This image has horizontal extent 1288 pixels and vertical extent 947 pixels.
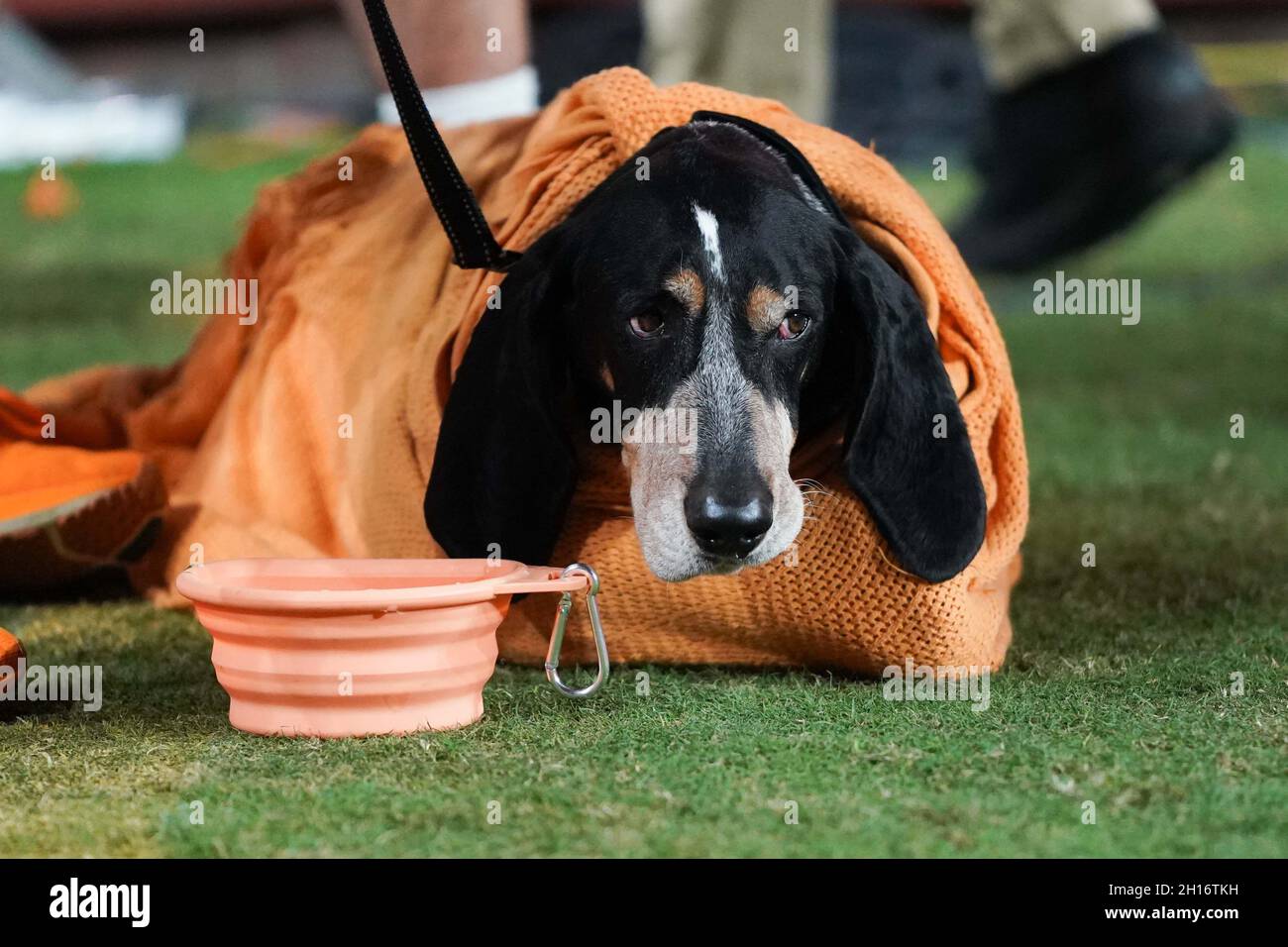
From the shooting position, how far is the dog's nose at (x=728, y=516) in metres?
2.26

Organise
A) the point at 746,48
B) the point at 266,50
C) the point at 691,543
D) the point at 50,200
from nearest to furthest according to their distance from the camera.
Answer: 1. the point at 691,543
2. the point at 746,48
3. the point at 50,200
4. the point at 266,50

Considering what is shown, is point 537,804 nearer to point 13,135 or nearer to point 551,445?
point 551,445

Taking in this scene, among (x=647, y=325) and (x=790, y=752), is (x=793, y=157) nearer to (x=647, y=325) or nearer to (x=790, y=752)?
(x=647, y=325)

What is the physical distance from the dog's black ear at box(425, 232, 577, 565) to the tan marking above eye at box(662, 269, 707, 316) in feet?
0.76

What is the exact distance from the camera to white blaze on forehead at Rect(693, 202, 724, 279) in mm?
2373

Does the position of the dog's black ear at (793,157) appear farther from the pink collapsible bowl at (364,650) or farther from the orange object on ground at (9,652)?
the orange object on ground at (9,652)

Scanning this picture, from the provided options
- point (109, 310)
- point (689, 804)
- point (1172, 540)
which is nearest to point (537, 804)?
point (689, 804)

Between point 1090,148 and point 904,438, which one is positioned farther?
point 1090,148

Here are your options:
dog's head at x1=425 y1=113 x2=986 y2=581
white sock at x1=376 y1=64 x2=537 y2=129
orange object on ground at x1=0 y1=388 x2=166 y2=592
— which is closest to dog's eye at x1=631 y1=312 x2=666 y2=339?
dog's head at x1=425 y1=113 x2=986 y2=581

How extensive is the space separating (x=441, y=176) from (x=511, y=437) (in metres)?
0.48

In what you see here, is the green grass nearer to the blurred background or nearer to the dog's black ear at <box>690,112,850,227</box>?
the dog's black ear at <box>690,112,850,227</box>

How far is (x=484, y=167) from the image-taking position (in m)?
3.21

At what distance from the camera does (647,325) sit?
7.91 ft

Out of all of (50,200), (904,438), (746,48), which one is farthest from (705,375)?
(50,200)
